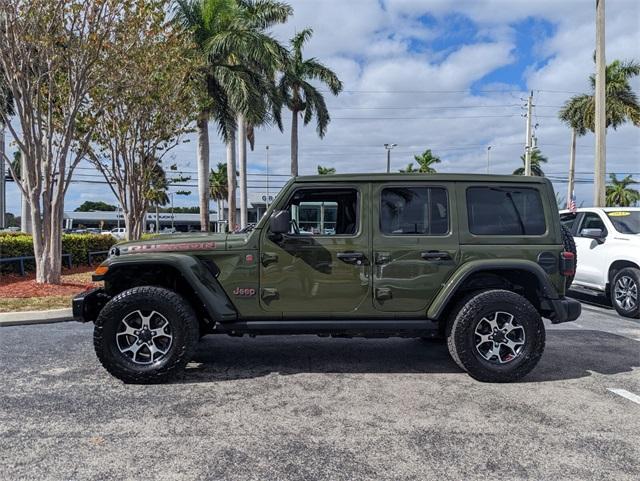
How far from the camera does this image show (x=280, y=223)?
4320mm

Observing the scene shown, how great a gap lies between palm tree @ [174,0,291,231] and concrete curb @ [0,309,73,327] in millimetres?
13600

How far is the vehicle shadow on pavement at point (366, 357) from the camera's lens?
490 centimetres

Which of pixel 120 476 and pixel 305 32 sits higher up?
pixel 305 32

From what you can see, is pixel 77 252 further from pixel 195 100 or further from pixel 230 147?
pixel 230 147

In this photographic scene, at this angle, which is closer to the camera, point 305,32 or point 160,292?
point 160,292

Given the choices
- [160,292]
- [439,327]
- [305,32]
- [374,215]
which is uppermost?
[305,32]

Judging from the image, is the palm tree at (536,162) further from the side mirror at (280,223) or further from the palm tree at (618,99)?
the side mirror at (280,223)

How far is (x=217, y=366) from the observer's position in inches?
198

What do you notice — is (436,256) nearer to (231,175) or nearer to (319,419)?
(319,419)

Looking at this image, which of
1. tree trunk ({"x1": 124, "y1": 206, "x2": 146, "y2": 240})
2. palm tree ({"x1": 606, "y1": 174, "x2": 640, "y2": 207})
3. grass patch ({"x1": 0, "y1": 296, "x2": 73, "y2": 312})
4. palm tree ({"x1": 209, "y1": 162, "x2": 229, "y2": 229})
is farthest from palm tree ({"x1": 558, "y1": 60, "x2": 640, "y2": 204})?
palm tree ({"x1": 209, "y1": 162, "x2": 229, "y2": 229})

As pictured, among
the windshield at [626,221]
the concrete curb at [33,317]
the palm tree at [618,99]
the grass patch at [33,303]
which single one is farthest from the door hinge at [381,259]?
the palm tree at [618,99]

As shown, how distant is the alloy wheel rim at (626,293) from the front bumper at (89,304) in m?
7.56

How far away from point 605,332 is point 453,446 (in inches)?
180

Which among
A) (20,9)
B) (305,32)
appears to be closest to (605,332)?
(20,9)
